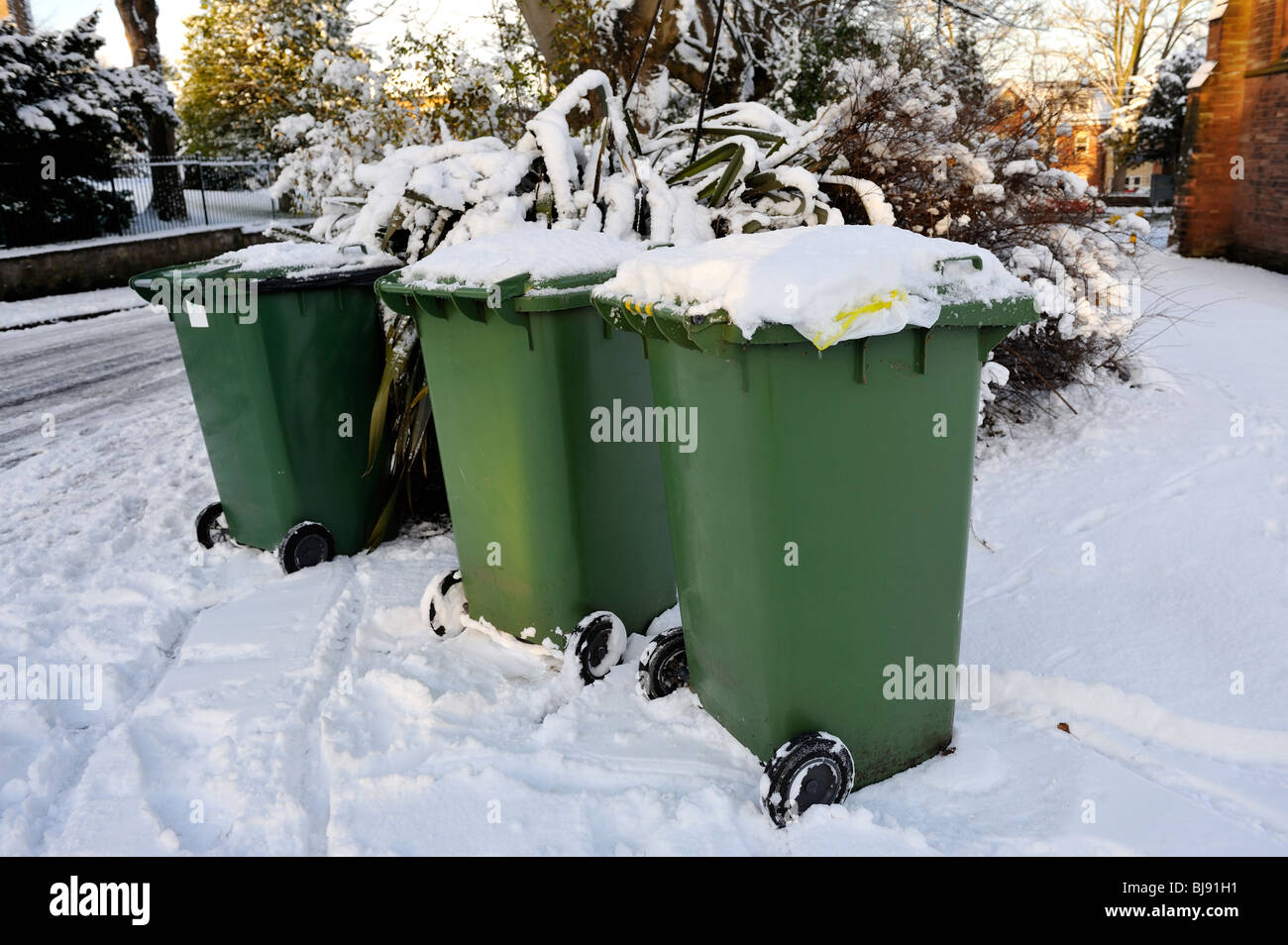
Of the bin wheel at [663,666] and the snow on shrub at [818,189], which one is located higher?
the snow on shrub at [818,189]

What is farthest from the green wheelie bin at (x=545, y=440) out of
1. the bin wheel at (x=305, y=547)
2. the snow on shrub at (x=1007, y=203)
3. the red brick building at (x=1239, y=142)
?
the red brick building at (x=1239, y=142)

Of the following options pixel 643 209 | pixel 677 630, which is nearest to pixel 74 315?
pixel 643 209

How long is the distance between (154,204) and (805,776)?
18358 mm

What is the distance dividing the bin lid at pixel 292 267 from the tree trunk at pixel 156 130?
1501cm

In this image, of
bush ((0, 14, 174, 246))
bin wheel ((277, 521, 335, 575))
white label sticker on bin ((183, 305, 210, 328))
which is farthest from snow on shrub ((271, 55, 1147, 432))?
bush ((0, 14, 174, 246))

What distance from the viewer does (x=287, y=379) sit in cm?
345

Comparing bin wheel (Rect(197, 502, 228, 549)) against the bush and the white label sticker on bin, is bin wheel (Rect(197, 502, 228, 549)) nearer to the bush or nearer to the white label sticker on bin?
the white label sticker on bin

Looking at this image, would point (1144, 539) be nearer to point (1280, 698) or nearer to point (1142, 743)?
point (1280, 698)

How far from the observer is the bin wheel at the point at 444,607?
9.95ft

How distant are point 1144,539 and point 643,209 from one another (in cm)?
242

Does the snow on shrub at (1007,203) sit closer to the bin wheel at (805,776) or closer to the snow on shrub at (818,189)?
the snow on shrub at (818,189)

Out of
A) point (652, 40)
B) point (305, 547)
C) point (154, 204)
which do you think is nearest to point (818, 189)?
point (305, 547)

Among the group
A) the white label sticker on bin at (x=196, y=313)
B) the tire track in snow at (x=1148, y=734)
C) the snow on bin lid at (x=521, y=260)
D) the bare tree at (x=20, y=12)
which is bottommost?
the tire track in snow at (x=1148, y=734)

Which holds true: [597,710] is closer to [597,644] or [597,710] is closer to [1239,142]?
[597,644]
